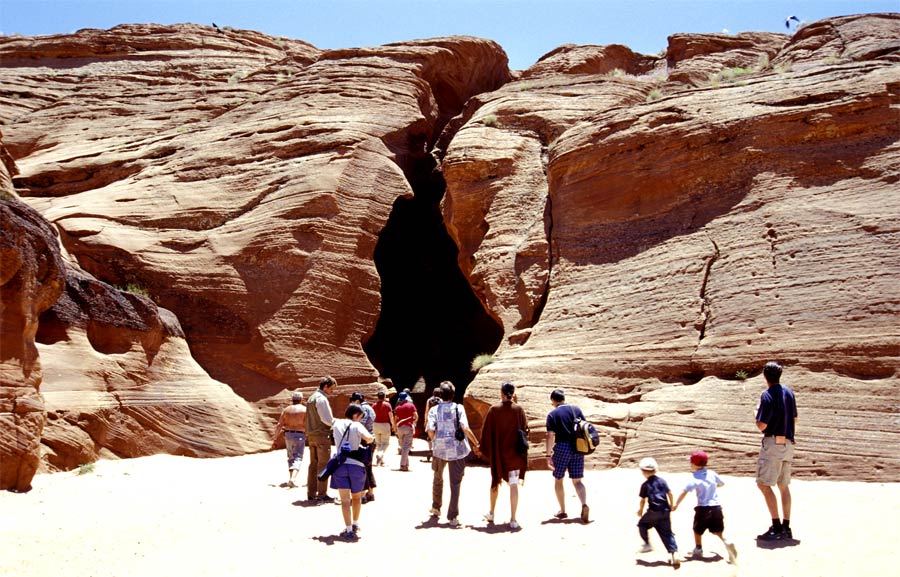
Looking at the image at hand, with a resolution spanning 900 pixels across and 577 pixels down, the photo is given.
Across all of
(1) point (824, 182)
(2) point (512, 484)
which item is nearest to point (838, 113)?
(1) point (824, 182)

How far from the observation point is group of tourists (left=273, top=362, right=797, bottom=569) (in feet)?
25.4

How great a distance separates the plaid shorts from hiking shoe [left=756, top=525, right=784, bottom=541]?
6.67 ft

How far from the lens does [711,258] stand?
1537cm

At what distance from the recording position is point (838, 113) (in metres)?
15.3

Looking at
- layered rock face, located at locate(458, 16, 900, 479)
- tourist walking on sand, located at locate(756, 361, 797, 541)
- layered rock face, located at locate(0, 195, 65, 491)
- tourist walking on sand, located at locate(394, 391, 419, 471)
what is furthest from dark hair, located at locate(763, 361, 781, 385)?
layered rock face, located at locate(0, 195, 65, 491)

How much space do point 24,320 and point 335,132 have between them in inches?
428

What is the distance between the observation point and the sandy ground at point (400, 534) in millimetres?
7574

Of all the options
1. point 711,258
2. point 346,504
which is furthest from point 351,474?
point 711,258

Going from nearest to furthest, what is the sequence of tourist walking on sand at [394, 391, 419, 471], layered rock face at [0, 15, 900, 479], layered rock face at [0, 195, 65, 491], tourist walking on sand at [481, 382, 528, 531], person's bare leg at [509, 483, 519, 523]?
person's bare leg at [509, 483, 519, 523], tourist walking on sand at [481, 382, 528, 531], layered rock face at [0, 195, 65, 491], layered rock face at [0, 15, 900, 479], tourist walking on sand at [394, 391, 419, 471]

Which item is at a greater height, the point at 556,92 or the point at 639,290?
the point at 556,92

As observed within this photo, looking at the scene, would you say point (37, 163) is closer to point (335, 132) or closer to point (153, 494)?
point (335, 132)

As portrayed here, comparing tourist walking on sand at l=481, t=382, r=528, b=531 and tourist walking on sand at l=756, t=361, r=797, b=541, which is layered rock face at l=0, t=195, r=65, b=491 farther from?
tourist walking on sand at l=756, t=361, r=797, b=541

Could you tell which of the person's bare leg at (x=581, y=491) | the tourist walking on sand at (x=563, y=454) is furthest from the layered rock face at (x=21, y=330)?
the person's bare leg at (x=581, y=491)

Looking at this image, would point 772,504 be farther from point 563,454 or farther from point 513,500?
point 513,500
